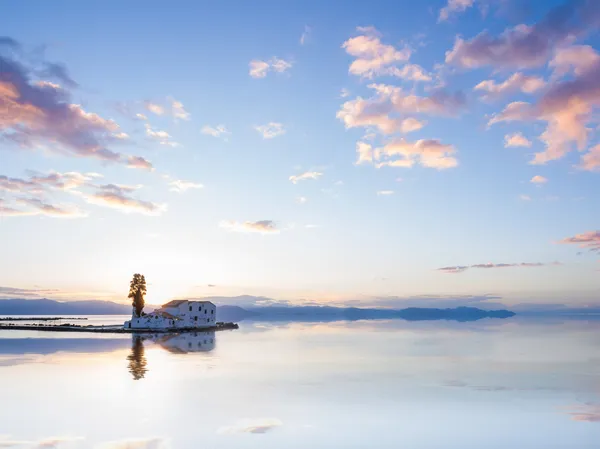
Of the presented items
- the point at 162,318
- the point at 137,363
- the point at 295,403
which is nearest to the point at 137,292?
the point at 162,318

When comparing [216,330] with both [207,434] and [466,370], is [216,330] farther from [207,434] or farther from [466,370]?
[207,434]

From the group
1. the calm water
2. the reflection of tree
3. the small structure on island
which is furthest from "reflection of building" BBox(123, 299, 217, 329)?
the calm water

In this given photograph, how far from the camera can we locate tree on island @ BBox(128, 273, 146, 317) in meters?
112

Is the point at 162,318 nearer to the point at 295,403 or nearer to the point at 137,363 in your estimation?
the point at 137,363

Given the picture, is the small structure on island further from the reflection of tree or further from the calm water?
the calm water

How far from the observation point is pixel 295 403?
32.7m

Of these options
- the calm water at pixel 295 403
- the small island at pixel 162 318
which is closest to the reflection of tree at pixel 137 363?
the calm water at pixel 295 403

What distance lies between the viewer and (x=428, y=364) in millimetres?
55125

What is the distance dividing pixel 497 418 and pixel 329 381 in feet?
53.2

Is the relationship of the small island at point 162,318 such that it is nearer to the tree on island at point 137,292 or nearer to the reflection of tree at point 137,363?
the tree on island at point 137,292

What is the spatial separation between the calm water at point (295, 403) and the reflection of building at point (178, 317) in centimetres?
5252

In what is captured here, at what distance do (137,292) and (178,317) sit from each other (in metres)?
11.4

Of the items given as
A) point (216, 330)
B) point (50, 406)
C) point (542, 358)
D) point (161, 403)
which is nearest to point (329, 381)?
point (161, 403)

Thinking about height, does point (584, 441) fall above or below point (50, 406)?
below
